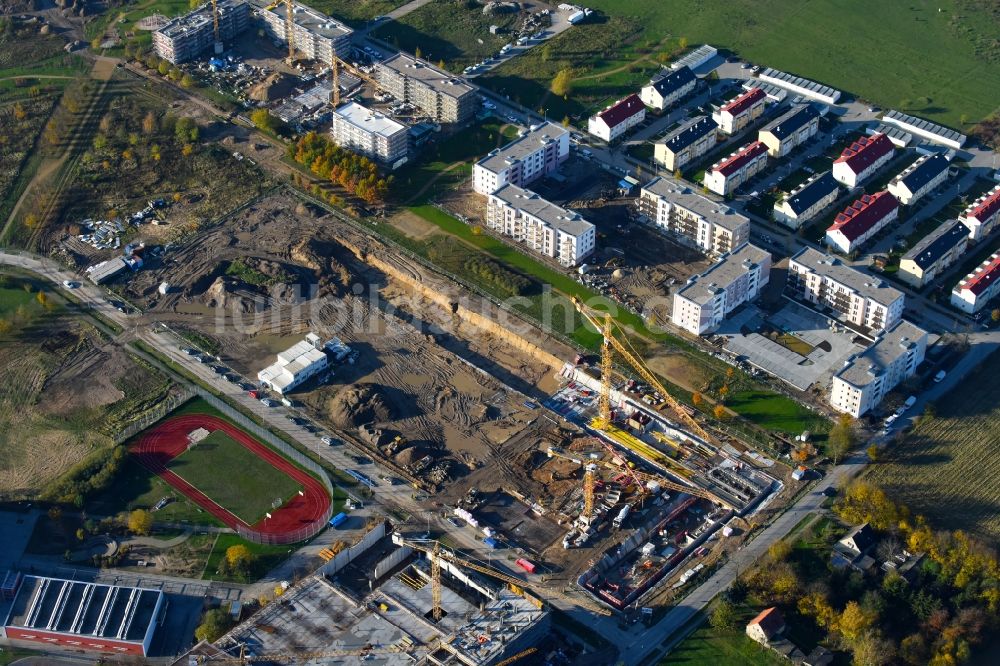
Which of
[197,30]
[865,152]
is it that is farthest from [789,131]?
[197,30]

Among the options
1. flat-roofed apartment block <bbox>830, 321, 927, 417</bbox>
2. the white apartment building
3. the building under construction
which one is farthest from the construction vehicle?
flat-roofed apartment block <bbox>830, 321, 927, 417</bbox>

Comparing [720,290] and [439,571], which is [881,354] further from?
[439,571]

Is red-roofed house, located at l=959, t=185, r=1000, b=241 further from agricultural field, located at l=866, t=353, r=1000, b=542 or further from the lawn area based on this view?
the lawn area

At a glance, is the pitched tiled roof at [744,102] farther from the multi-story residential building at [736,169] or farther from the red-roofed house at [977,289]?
the red-roofed house at [977,289]

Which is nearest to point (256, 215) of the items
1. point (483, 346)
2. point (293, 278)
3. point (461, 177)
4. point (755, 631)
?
point (293, 278)

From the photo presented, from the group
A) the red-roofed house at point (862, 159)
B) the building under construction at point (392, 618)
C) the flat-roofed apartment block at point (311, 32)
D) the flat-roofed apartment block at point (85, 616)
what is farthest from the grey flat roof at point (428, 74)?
the flat-roofed apartment block at point (85, 616)

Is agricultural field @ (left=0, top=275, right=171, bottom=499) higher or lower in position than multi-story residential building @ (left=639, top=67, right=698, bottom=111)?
lower

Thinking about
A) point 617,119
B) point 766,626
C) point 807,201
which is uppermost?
point 807,201
